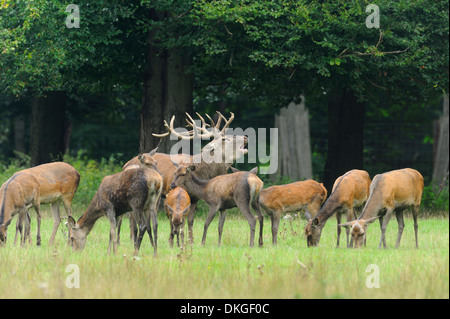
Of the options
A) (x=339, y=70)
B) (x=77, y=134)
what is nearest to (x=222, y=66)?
(x=339, y=70)

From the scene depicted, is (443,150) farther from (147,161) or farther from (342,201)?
(147,161)

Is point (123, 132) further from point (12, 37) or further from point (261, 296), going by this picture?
point (261, 296)

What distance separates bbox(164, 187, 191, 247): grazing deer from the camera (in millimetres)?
11930

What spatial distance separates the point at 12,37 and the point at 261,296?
1049 cm

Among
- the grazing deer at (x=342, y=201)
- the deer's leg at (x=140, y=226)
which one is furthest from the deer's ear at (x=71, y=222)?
the grazing deer at (x=342, y=201)

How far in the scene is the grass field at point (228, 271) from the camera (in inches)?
320

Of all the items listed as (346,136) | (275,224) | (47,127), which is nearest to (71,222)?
(275,224)

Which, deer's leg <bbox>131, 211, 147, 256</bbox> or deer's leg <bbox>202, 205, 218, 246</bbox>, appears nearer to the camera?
deer's leg <bbox>131, 211, 147, 256</bbox>

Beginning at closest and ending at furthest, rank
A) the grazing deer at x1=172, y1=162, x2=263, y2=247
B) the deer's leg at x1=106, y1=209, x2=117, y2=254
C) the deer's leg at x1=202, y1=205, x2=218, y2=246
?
the deer's leg at x1=106, y1=209, x2=117, y2=254 → the grazing deer at x1=172, y1=162, x2=263, y2=247 → the deer's leg at x1=202, y1=205, x2=218, y2=246

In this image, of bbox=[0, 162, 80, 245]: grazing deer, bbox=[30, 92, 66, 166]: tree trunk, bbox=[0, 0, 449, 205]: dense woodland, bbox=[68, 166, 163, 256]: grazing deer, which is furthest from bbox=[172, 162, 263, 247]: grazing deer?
bbox=[30, 92, 66, 166]: tree trunk

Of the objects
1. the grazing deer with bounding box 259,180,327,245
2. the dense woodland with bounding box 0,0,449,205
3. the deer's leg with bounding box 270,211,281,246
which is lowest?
the deer's leg with bounding box 270,211,281,246

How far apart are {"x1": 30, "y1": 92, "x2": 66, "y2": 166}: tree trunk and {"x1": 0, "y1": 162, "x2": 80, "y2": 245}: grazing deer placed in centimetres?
887

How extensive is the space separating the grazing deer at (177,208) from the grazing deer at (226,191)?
51 centimetres

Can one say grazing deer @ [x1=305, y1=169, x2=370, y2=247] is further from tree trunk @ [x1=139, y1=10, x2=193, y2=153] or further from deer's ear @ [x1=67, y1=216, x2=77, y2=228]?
tree trunk @ [x1=139, y1=10, x2=193, y2=153]
